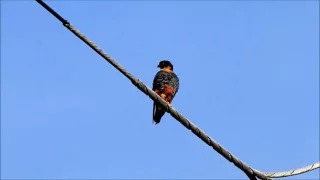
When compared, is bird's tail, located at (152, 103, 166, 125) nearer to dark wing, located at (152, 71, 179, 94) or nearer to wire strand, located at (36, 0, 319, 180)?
dark wing, located at (152, 71, 179, 94)

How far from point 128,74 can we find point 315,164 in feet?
5.78

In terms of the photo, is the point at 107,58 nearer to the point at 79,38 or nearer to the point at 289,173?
the point at 79,38

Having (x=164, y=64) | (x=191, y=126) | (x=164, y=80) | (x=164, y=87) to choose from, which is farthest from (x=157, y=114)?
(x=191, y=126)

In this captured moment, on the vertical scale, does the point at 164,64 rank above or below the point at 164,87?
above

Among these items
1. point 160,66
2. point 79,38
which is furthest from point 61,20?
point 160,66

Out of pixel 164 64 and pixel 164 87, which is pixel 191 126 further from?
pixel 164 64

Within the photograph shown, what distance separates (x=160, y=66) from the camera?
41.5ft

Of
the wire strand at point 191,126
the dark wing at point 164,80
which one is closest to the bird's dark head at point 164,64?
the dark wing at point 164,80

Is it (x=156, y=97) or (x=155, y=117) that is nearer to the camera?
(x=156, y=97)

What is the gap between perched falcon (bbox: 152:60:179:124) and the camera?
11152 mm

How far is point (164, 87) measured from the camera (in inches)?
450

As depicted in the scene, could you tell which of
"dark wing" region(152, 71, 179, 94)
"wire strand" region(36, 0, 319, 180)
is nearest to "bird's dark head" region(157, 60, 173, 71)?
"dark wing" region(152, 71, 179, 94)

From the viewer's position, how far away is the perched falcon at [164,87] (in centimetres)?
1115

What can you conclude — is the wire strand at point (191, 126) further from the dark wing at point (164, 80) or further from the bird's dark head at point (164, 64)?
the bird's dark head at point (164, 64)
